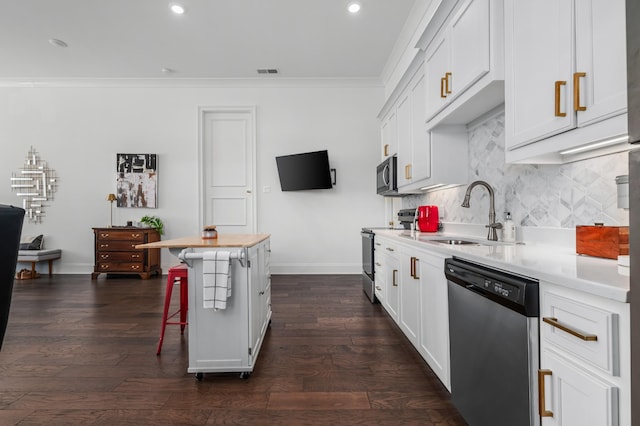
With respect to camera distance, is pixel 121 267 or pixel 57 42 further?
pixel 121 267

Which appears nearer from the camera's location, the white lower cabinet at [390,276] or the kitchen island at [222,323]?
the kitchen island at [222,323]

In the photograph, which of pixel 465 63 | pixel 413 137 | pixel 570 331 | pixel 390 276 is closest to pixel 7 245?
pixel 570 331

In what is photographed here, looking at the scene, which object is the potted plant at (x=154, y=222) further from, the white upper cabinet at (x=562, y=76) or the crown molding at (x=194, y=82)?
the white upper cabinet at (x=562, y=76)

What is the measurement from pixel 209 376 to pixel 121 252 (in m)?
3.92

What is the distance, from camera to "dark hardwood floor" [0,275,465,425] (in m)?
1.71

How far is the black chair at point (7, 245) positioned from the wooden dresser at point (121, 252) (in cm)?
441

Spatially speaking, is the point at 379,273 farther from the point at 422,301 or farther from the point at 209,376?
the point at 209,376

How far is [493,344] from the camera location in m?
1.28

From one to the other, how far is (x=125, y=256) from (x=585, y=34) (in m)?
5.80

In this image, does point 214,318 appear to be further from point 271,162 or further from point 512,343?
point 271,162

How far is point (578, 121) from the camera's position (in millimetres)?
1254

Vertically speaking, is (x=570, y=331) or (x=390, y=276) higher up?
(x=570, y=331)

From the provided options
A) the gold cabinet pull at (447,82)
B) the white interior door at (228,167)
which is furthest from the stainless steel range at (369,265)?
the white interior door at (228,167)

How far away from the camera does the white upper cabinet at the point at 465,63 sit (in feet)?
5.86
